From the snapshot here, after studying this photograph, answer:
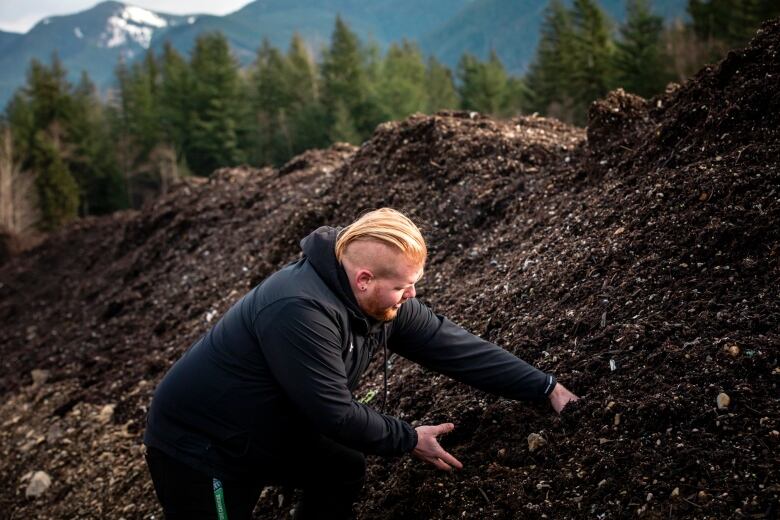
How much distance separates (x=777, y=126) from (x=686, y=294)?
1481 millimetres

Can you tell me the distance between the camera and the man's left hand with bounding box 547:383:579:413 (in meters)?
3.12

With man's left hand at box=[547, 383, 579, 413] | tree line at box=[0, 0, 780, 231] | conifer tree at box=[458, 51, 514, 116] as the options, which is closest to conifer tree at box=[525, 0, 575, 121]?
tree line at box=[0, 0, 780, 231]

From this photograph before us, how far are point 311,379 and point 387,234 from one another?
625 millimetres

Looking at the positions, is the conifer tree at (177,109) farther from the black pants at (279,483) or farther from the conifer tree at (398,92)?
the black pants at (279,483)

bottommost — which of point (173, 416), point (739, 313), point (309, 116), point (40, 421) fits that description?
point (40, 421)

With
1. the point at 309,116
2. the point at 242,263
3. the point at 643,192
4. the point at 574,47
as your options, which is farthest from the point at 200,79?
the point at 643,192

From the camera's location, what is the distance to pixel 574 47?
115ft

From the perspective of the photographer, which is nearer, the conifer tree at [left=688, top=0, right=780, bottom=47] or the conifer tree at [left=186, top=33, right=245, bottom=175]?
the conifer tree at [left=688, top=0, right=780, bottom=47]

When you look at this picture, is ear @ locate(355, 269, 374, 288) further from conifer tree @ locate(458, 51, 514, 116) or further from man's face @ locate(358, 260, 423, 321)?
conifer tree @ locate(458, 51, 514, 116)

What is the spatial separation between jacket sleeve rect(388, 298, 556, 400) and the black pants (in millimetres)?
570

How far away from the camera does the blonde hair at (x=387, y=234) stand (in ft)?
8.05

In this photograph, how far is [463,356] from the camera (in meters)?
3.02

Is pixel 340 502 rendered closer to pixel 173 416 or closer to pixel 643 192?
pixel 173 416

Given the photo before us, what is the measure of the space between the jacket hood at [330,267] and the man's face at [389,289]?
46 mm
